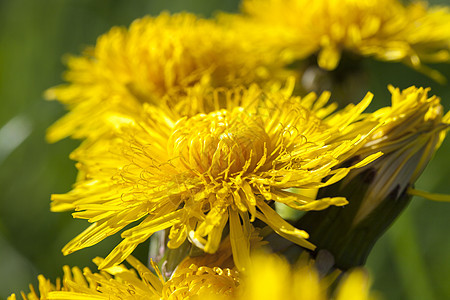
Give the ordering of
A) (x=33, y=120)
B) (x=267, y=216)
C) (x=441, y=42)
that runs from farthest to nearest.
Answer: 1. (x=33, y=120)
2. (x=441, y=42)
3. (x=267, y=216)

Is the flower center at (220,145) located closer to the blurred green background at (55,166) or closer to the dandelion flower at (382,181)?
the dandelion flower at (382,181)

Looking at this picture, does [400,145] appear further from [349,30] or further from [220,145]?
[349,30]

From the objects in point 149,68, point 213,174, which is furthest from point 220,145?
point 149,68

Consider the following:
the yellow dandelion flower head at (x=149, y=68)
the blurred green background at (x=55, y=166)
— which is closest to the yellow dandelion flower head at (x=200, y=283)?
the yellow dandelion flower head at (x=149, y=68)

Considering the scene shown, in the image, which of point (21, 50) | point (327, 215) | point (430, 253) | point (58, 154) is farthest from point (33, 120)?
point (430, 253)

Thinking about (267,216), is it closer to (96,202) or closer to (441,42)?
(96,202)

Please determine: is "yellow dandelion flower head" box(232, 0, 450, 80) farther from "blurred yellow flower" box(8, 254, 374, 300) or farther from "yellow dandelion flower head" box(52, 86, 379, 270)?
"blurred yellow flower" box(8, 254, 374, 300)

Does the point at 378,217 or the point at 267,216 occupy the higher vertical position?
the point at 267,216

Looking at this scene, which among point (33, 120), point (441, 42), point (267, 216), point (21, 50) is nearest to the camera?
point (267, 216)
